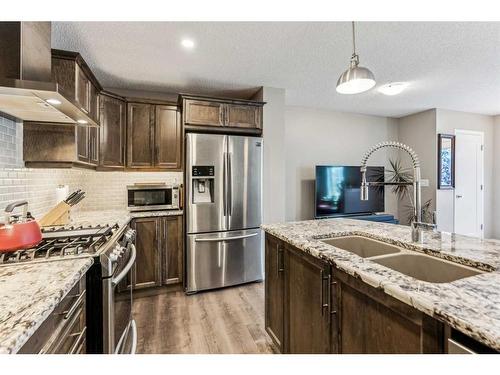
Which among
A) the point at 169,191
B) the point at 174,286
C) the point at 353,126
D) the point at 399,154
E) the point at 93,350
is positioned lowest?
the point at 174,286

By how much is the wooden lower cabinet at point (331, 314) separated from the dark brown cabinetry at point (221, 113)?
1802mm

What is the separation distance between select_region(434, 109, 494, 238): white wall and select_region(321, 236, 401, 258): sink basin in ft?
12.4

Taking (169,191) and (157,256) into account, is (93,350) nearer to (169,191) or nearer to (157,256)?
(157,256)

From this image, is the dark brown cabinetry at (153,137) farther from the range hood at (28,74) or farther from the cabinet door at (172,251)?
the range hood at (28,74)

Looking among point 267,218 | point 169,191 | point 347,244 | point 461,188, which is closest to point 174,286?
point 169,191

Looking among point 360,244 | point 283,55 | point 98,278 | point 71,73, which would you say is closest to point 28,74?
point 71,73

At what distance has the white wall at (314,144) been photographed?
172 inches

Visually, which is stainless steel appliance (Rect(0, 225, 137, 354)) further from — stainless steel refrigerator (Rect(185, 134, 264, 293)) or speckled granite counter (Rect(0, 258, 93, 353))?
stainless steel refrigerator (Rect(185, 134, 264, 293))

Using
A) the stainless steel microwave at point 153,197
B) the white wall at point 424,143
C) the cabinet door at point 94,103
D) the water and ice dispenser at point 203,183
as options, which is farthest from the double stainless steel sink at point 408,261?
the white wall at point 424,143

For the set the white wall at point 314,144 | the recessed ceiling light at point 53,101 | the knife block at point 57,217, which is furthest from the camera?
the white wall at point 314,144

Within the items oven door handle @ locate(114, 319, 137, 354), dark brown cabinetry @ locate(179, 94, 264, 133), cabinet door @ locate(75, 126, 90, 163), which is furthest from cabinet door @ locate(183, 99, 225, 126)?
oven door handle @ locate(114, 319, 137, 354)

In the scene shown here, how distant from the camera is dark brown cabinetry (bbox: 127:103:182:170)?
3105 mm
